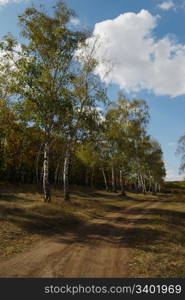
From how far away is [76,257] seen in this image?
1130 centimetres

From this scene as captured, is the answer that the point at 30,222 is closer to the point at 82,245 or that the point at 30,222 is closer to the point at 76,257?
the point at 82,245

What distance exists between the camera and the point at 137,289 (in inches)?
328

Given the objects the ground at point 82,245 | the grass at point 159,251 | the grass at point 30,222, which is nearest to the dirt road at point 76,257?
the ground at point 82,245

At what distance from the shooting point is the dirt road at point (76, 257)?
951 centimetres

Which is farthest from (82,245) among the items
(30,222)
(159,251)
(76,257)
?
(30,222)

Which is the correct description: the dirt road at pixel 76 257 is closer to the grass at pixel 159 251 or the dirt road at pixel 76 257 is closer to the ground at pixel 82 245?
the ground at pixel 82 245

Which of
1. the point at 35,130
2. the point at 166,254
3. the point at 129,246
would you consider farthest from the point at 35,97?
the point at 166,254

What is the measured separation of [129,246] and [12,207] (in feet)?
37.2

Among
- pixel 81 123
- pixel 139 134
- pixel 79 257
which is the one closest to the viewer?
pixel 79 257

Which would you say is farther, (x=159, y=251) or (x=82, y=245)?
(x=82, y=245)

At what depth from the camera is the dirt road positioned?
9508mm

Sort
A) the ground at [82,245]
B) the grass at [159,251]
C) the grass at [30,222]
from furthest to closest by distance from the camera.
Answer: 1. the grass at [30,222]
2. the grass at [159,251]
3. the ground at [82,245]

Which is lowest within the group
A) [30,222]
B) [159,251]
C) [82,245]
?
[159,251]

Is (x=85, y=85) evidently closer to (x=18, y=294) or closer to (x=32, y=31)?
(x=32, y=31)
